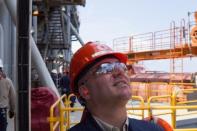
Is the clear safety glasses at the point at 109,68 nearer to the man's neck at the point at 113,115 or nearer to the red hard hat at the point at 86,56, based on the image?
the red hard hat at the point at 86,56

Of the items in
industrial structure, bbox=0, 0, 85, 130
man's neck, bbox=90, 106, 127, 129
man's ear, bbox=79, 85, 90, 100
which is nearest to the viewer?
man's neck, bbox=90, 106, 127, 129

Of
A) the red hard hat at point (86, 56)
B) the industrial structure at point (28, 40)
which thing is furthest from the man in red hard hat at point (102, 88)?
the industrial structure at point (28, 40)

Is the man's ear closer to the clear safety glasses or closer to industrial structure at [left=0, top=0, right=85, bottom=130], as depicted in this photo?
the clear safety glasses

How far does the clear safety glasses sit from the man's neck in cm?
19

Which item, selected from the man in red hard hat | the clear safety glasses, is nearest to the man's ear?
the man in red hard hat

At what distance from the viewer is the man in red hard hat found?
214 centimetres

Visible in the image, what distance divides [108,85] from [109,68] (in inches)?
3.8

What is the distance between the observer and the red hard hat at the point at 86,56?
7.43 ft

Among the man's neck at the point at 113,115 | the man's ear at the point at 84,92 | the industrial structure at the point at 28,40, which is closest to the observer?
the man's neck at the point at 113,115

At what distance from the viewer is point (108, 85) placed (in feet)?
7.16

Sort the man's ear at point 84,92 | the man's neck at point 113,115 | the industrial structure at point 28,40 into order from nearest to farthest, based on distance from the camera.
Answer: the man's neck at point 113,115, the man's ear at point 84,92, the industrial structure at point 28,40

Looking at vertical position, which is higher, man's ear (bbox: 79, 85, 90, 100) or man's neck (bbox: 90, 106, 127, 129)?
man's ear (bbox: 79, 85, 90, 100)

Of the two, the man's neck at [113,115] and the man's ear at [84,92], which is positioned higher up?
the man's ear at [84,92]

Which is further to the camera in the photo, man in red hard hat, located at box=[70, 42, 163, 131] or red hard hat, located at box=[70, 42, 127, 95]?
red hard hat, located at box=[70, 42, 127, 95]
